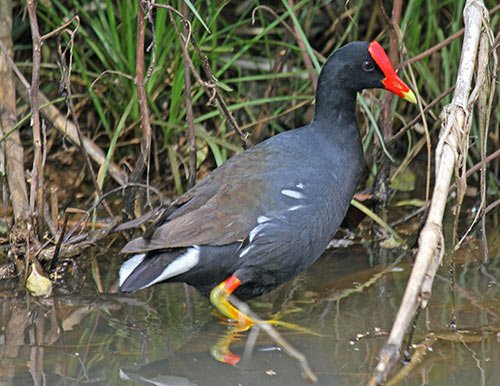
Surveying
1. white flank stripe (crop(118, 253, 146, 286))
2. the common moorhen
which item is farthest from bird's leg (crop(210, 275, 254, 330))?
white flank stripe (crop(118, 253, 146, 286))

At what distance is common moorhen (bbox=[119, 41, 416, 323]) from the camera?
3.41 meters

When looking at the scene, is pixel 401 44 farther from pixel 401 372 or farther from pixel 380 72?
pixel 401 372

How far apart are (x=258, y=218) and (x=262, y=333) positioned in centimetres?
41

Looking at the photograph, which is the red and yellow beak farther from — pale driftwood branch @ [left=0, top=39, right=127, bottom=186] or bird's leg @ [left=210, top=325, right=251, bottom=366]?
pale driftwood branch @ [left=0, top=39, right=127, bottom=186]

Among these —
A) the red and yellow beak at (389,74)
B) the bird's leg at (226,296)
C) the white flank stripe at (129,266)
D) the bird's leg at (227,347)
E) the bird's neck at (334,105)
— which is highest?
the red and yellow beak at (389,74)

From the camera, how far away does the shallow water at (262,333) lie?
3.08 meters

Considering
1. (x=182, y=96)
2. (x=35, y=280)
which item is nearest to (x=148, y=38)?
(x=182, y=96)

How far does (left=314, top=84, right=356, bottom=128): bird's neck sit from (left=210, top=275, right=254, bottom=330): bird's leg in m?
0.73

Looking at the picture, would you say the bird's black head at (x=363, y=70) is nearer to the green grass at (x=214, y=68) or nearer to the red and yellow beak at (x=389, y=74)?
the red and yellow beak at (x=389, y=74)

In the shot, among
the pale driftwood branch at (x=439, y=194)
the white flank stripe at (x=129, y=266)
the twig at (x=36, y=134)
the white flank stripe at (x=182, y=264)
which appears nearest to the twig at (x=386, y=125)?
the pale driftwood branch at (x=439, y=194)

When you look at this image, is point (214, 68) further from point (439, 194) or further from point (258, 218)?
point (439, 194)

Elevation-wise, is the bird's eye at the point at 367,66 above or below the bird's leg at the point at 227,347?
above

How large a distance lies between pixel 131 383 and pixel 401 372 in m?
0.84

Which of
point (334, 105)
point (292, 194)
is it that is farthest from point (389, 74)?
point (292, 194)
